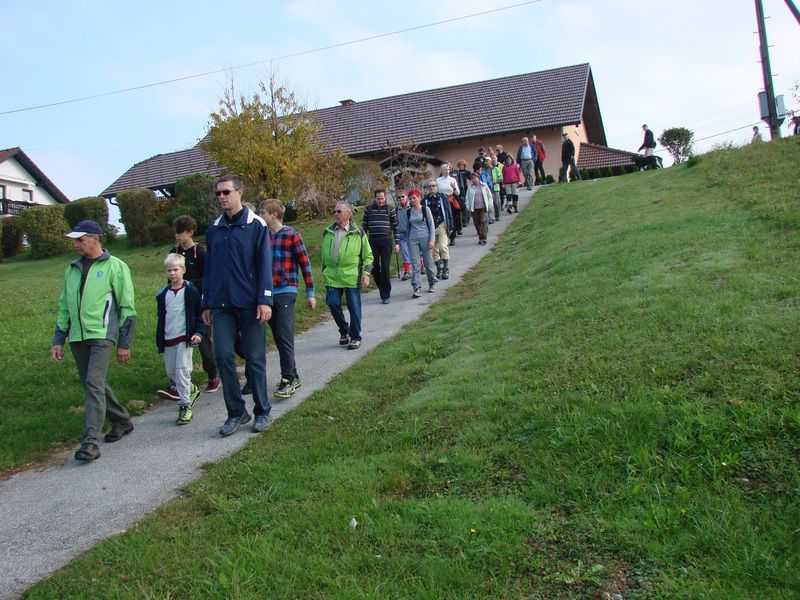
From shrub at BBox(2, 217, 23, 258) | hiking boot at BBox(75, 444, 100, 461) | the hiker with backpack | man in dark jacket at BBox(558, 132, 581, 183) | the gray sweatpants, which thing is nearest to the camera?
hiking boot at BBox(75, 444, 100, 461)

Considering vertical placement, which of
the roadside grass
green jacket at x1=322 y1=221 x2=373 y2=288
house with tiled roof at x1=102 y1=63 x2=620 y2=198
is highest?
house with tiled roof at x1=102 y1=63 x2=620 y2=198

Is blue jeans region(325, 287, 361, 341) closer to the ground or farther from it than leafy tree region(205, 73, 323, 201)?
closer to the ground

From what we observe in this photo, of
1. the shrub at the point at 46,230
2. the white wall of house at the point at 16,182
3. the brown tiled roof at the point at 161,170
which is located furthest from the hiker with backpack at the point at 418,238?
the white wall of house at the point at 16,182

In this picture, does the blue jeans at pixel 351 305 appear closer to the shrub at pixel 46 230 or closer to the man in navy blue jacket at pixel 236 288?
the man in navy blue jacket at pixel 236 288

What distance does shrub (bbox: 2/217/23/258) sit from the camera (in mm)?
27062

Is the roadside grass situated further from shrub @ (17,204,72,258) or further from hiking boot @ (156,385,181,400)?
shrub @ (17,204,72,258)

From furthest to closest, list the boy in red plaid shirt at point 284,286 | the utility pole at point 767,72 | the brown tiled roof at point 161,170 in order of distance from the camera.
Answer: the brown tiled roof at point 161,170
the utility pole at point 767,72
the boy in red plaid shirt at point 284,286

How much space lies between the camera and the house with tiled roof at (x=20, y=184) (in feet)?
136

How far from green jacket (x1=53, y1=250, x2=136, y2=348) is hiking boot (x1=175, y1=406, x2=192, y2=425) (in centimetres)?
91

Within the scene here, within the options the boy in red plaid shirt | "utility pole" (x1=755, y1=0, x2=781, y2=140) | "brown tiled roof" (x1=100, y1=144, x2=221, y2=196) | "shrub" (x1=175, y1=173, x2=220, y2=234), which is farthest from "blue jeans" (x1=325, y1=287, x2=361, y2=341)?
"brown tiled roof" (x1=100, y1=144, x2=221, y2=196)

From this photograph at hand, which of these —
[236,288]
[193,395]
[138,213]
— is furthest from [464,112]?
[236,288]

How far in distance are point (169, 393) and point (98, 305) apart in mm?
1954

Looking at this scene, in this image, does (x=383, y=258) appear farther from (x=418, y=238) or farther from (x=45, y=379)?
(x=45, y=379)

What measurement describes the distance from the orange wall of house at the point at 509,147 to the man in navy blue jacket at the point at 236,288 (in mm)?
26651
